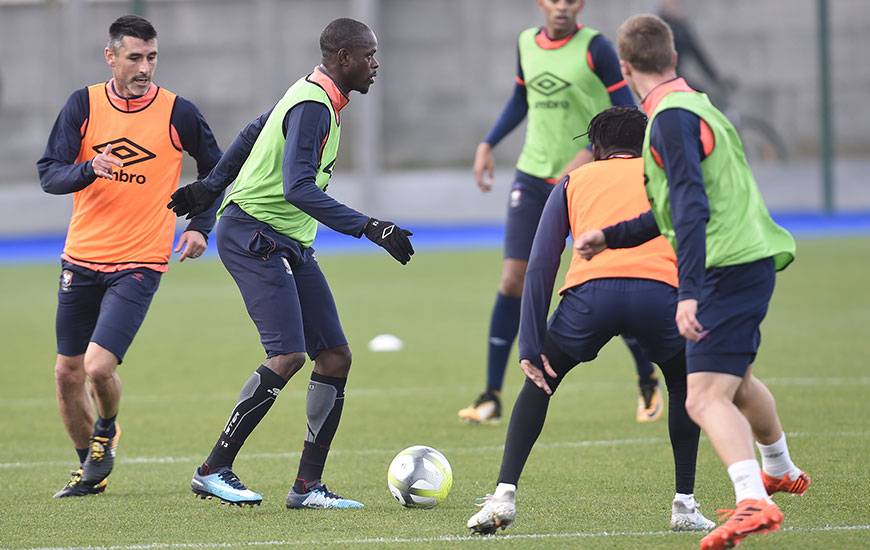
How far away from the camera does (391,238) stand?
19.2ft

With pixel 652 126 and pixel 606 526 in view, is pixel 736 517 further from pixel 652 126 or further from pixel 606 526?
pixel 652 126

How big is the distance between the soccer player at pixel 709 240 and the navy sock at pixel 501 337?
3.57m

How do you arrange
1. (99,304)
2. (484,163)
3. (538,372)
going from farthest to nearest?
(484,163) < (99,304) < (538,372)

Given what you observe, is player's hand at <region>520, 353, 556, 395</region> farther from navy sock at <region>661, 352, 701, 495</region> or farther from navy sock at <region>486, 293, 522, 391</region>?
navy sock at <region>486, 293, 522, 391</region>

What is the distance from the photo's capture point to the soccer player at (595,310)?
5625mm

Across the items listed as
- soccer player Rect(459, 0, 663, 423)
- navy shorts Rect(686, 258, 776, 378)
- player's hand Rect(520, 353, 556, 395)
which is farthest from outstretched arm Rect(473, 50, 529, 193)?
navy shorts Rect(686, 258, 776, 378)

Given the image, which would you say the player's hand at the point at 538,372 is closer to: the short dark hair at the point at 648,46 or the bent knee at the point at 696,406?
the bent knee at the point at 696,406

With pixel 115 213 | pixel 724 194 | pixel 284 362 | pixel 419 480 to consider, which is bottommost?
pixel 419 480

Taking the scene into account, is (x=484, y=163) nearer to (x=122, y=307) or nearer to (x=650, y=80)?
(x=122, y=307)

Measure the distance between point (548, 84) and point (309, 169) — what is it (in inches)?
124

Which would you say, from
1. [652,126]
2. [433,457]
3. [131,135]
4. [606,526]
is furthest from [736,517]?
[131,135]

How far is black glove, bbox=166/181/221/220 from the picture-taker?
6.56 meters

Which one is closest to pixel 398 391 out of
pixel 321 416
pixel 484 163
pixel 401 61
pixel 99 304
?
pixel 484 163

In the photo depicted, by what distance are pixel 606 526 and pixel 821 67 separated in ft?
69.1
